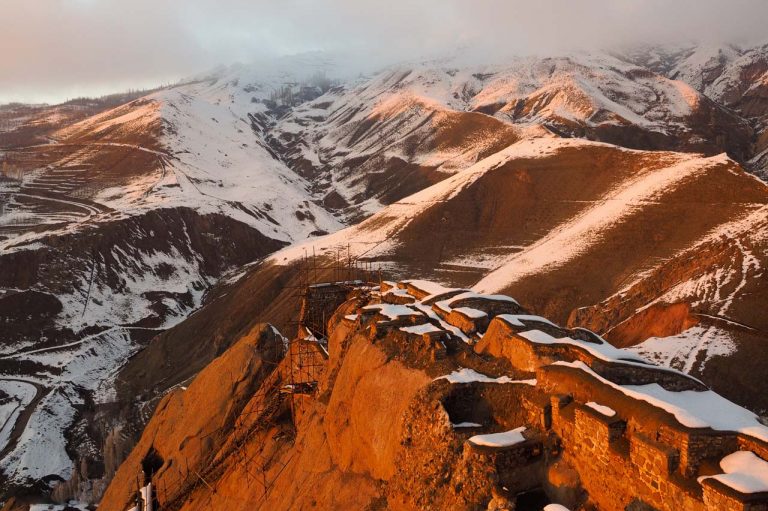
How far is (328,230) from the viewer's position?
121m

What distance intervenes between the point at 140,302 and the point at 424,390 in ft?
Answer: 277

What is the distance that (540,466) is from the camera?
10133 mm

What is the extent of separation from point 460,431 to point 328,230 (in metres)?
111

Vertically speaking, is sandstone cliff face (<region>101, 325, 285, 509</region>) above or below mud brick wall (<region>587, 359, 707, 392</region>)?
below

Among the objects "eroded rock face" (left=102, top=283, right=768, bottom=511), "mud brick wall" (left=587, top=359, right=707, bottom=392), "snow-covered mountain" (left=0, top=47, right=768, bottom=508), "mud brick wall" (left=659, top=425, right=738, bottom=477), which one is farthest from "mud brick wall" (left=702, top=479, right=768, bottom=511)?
"snow-covered mountain" (left=0, top=47, right=768, bottom=508)

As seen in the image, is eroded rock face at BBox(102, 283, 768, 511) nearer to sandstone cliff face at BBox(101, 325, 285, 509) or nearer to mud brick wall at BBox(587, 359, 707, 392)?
Answer: mud brick wall at BBox(587, 359, 707, 392)

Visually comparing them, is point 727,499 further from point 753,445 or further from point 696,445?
point 753,445

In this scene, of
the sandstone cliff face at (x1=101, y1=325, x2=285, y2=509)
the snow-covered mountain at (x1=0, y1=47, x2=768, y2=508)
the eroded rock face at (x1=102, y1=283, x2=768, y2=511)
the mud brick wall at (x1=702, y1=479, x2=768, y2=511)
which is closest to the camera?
the mud brick wall at (x1=702, y1=479, x2=768, y2=511)

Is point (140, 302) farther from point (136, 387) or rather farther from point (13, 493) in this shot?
point (13, 493)

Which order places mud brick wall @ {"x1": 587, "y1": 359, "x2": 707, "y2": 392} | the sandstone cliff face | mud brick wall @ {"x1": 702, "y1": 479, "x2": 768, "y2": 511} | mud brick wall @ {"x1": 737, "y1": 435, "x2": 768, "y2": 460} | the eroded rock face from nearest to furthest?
mud brick wall @ {"x1": 702, "y1": 479, "x2": 768, "y2": 511} → mud brick wall @ {"x1": 737, "y1": 435, "x2": 768, "y2": 460} → the eroded rock face → mud brick wall @ {"x1": 587, "y1": 359, "x2": 707, "y2": 392} → the sandstone cliff face

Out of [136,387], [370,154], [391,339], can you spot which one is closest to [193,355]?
[136,387]

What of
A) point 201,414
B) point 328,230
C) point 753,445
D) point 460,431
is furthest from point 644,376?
point 328,230

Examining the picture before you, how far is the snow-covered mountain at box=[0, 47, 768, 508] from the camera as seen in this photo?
5188 cm

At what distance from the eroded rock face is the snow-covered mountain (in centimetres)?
2383
